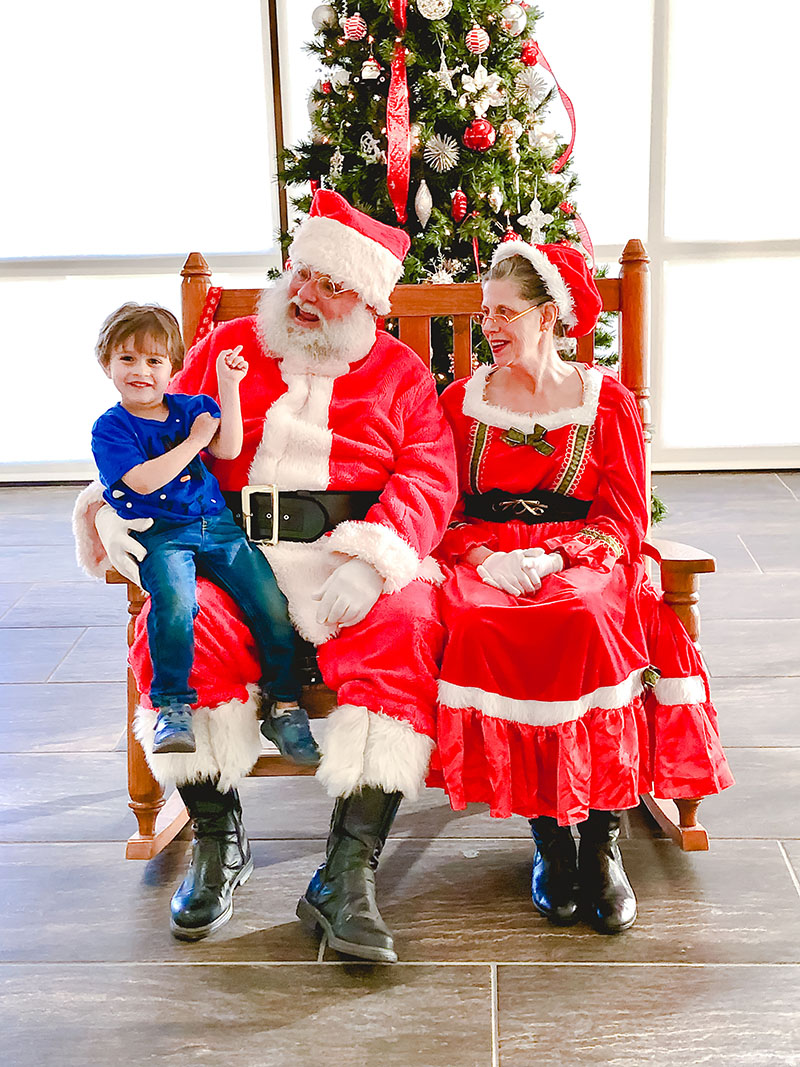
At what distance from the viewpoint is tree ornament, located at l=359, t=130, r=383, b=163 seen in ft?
9.46

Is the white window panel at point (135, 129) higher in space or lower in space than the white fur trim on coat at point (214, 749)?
higher

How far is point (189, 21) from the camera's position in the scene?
4.96 m

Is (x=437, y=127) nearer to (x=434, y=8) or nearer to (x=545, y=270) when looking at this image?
(x=434, y=8)

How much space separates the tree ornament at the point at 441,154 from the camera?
2.85 m

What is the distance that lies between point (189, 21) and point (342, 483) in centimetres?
365

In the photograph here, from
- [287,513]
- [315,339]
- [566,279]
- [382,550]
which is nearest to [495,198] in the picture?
[566,279]

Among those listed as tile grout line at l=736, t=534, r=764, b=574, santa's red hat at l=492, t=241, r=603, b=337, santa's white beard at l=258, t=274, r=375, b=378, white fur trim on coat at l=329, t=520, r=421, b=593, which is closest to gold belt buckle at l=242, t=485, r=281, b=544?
white fur trim on coat at l=329, t=520, r=421, b=593

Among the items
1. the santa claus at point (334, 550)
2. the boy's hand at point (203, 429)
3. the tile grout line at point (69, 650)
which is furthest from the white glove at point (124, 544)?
the tile grout line at point (69, 650)

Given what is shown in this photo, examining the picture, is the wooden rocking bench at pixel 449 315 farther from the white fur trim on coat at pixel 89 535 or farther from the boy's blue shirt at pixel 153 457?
the boy's blue shirt at pixel 153 457

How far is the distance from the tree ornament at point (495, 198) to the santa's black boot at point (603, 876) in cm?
160

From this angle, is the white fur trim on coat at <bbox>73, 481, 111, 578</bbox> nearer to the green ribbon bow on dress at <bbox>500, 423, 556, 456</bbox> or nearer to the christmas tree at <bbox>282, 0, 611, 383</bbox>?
the green ribbon bow on dress at <bbox>500, 423, 556, 456</bbox>

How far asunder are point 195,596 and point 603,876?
83cm

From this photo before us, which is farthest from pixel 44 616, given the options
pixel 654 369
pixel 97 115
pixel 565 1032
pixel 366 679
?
pixel 654 369

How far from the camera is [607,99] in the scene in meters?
5.02
